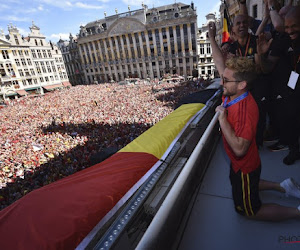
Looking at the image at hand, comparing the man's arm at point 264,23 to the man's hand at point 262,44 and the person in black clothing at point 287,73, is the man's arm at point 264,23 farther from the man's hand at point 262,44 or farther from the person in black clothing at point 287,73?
the man's hand at point 262,44

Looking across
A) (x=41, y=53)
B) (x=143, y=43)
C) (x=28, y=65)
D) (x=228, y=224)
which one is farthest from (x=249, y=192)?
(x=41, y=53)

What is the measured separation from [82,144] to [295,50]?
Result: 9593 millimetres

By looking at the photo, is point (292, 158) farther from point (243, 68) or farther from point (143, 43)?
point (143, 43)

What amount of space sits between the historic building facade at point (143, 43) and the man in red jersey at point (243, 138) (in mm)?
44896

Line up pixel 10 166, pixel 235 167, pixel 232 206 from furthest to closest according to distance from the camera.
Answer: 1. pixel 10 166
2. pixel 232 206
3. pixel 235 167

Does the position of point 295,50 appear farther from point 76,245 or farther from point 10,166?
point 10,166

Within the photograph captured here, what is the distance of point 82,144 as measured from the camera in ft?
31.8

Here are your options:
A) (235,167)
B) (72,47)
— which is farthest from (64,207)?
(72,47)

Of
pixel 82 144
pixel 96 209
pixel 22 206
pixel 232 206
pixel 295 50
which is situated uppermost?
pixel 295 50

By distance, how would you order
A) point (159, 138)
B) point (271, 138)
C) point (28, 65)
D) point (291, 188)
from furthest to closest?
point (28, 65) < point (271, 138) < point (159, 138) < point (291, 188)

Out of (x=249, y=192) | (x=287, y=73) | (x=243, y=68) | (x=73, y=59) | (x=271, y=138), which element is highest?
(x=73, y=59)

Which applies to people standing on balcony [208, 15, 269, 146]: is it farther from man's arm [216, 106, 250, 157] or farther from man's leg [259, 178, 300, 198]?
man's arm [216, 106, 250, 157]

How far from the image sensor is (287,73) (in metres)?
2.82

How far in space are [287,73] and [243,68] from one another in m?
1.85
